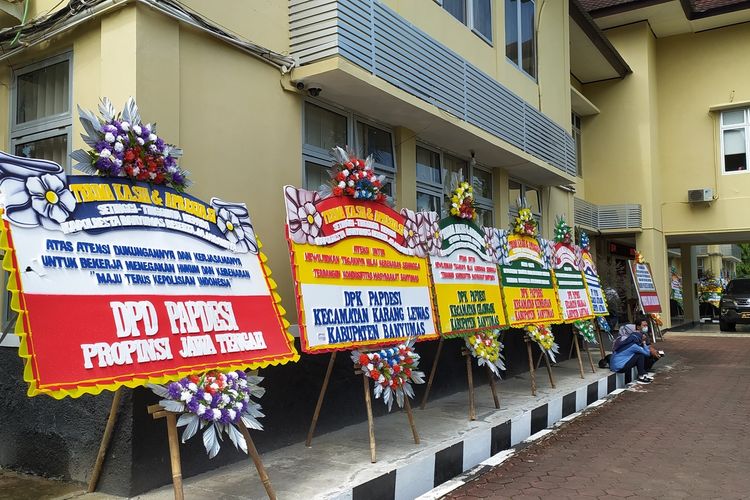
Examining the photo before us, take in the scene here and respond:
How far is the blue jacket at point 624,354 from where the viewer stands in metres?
9.55

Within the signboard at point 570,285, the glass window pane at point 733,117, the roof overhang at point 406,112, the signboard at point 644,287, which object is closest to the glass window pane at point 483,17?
the roof overhang at point 406,112

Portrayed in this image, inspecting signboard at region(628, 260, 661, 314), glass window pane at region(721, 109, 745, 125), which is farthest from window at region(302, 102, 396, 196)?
glass window pane at region(721, 109, 745, 125)

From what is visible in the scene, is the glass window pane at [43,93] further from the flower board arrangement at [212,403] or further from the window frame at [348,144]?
the flower board arrangement at [212,403]

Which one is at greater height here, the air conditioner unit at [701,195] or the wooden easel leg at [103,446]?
the air conditioner unit at [701,195]

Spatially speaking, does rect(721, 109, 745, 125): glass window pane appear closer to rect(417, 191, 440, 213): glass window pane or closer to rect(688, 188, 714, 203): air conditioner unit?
rect(688, 188, 714, 203): air conditioner unit

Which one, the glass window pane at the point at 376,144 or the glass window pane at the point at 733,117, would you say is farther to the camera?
the glass window pane at the point at 733,117

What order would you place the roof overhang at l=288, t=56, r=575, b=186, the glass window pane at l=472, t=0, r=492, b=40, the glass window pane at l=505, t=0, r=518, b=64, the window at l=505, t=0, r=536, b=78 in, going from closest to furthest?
the roof overhang at l=288, t=56, r=575, b=186
the glass window pane at l=472, t=0, r=492, b=40
the glass window pane at l=505, t=0, r=518, b=64
the window at l=505, t=0, r=536, b=78

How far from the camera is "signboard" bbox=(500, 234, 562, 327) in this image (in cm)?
746

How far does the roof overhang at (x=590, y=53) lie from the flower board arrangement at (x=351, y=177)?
33.8ft

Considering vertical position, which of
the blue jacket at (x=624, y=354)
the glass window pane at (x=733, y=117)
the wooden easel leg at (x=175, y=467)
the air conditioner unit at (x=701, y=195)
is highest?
the glass window pane at (x=733, y=117)

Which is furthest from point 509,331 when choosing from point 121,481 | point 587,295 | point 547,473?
point 121,481

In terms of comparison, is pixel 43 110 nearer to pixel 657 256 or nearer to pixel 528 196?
pixel 528 196

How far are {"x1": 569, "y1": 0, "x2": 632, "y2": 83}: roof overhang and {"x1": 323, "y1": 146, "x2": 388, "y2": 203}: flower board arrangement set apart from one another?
10290 mm

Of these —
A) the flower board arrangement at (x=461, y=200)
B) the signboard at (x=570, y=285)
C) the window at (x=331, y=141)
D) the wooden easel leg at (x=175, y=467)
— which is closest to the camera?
the wooden easel leg at (x=175, y=467)
